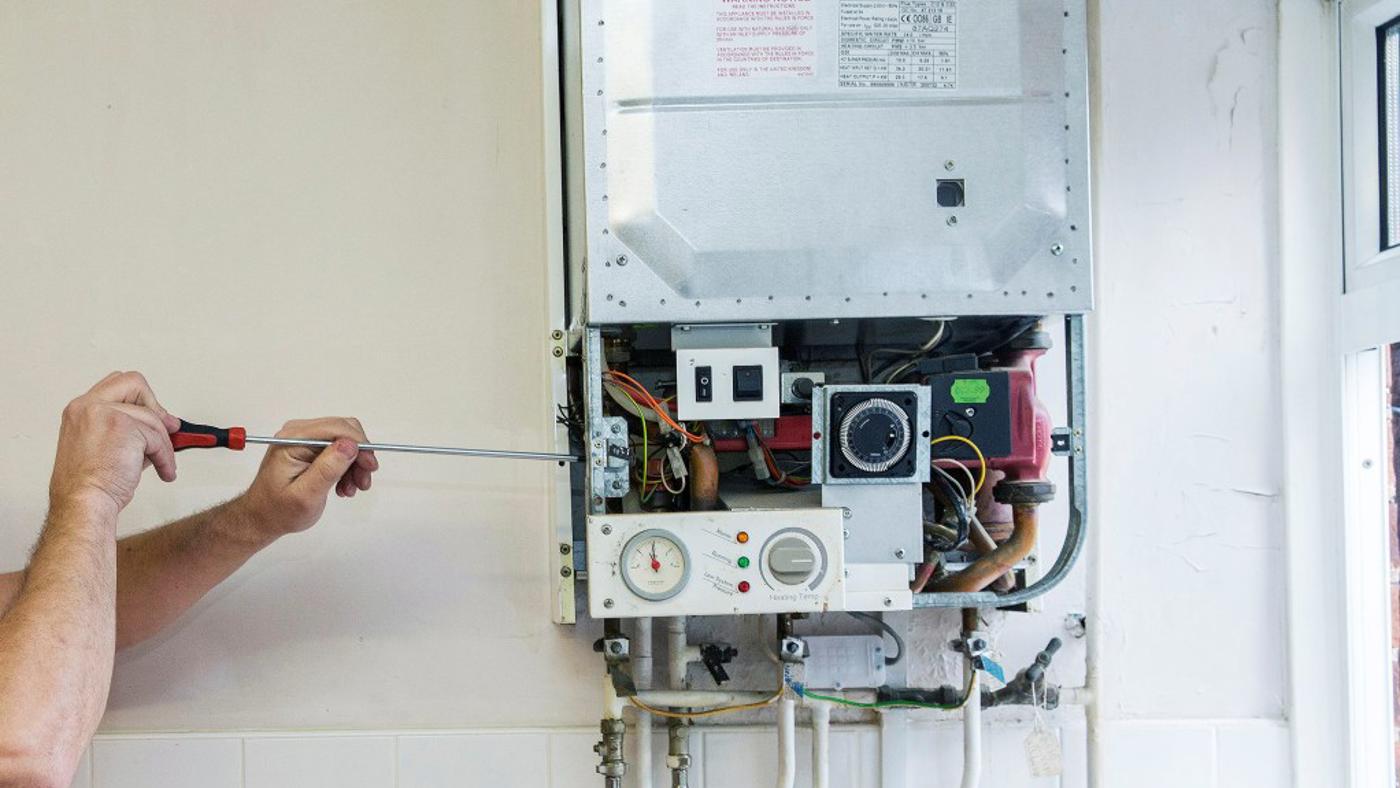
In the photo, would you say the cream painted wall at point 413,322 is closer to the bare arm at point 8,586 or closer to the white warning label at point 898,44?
the bare arm at point 8,586

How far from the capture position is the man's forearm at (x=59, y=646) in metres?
1.25

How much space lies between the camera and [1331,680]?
1801mm

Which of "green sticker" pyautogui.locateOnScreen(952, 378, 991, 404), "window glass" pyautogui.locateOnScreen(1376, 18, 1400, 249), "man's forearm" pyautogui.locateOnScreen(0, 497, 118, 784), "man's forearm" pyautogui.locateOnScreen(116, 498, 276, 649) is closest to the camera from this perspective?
"man's forearm" pyautogui.locateOnScreen(0, 497, 118, 784)

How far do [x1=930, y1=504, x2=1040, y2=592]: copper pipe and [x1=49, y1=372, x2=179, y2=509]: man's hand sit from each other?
1.03 meters

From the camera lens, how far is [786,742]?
1718 mm

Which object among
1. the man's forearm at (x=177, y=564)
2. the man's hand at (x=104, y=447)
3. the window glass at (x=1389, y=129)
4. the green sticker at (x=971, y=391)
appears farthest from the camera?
the window glass at (x=1389, y=129)

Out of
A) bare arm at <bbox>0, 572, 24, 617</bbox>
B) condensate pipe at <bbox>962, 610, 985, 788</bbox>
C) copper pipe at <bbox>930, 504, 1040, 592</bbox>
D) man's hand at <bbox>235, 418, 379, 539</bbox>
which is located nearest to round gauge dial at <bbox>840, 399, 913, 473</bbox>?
copper pipe at <bbox>930, 504, 1040, 592</bbox>

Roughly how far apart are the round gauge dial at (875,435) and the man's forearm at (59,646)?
0.88 meters

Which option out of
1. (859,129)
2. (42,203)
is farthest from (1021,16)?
(42,203)

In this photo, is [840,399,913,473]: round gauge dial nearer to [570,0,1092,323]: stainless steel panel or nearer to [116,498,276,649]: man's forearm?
[570,0,1092,323]: stainless steel panel

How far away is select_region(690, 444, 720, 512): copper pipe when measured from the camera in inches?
61.9

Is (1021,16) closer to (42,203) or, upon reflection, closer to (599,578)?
(599,578)

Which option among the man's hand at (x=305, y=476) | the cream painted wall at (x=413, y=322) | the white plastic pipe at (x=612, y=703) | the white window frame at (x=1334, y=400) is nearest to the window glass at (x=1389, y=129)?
the white window frame at (x=1334, y=400)

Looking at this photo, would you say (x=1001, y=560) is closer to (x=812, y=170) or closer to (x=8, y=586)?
(x=812, y=170)
